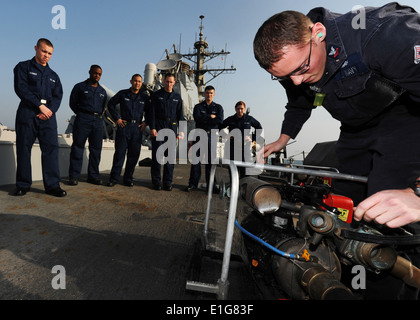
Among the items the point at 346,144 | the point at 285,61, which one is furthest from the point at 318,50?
the point at 346,144

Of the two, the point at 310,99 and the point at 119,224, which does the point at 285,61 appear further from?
the point at 119,224

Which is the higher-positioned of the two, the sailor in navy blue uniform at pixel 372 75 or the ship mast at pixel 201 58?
the ship mast at pixel 201 58

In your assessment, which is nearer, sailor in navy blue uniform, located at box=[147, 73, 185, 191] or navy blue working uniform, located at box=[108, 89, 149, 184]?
sailor in navy blue uniform, located at box=[147, 73, 185, 191]

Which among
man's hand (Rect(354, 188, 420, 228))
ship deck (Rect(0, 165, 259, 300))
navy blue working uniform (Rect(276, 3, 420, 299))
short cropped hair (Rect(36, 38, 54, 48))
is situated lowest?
ship deck (Rect(0, 165, 259, 300))

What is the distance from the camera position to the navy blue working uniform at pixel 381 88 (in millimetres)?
860

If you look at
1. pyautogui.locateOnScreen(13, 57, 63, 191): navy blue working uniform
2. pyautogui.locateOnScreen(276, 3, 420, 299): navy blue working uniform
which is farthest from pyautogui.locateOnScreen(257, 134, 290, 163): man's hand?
pyautogui.locateOnScreen(13, 57, 63, 191): navy blue working uniform

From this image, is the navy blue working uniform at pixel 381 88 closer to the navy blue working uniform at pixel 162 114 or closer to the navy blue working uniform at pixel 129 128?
the navy blue working uniform at pixel 162 114

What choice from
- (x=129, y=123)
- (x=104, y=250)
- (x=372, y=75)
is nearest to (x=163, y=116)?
(x=129, y=123)

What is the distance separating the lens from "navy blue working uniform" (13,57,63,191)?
267 cm

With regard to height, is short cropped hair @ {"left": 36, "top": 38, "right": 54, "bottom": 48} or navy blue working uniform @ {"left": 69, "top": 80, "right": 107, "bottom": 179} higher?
short cropped hair @ {"left": 36, "top": 38, "right": 54, "bottom": 48}

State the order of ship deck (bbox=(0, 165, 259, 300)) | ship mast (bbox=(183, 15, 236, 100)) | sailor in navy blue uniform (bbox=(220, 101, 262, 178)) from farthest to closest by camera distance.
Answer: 1. ship mast (bbox=(183, 15, 236, 100))
2. sailor in navy blue uniform (bbox=(220, 101, 262, 178))
3. ship deck (bbox=(0, 165, 259, 300))

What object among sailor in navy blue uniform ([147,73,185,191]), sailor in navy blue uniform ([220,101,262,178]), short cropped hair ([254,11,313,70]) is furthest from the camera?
sailor in navy blue uniform ([220,101,262,178])

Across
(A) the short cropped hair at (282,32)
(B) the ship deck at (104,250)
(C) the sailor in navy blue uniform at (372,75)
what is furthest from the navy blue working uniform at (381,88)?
(B) the ship deck at (104,250)

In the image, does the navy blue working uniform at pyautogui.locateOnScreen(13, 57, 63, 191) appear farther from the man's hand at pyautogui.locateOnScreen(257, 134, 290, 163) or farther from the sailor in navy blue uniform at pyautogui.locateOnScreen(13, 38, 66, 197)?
the man's hand at pyautogui.locateOnScreen(257, 134, 290, 163)
